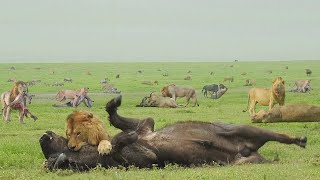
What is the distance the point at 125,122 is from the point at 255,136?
2274mm

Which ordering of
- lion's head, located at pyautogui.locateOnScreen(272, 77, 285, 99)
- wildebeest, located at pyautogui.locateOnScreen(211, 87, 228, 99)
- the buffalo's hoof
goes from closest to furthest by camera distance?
the buffalo's hoof < lion's head, located at pyautogui.locateOnScreen(272, 77, 285, 99) < wildebeest, located at pyautogui.locateOnScreen(211, 87, 228, 99)

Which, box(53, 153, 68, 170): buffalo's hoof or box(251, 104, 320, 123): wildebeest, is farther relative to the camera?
box(251, 104, 320, 123): wildebeest

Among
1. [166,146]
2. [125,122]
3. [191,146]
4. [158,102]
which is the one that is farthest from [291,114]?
[158,102]

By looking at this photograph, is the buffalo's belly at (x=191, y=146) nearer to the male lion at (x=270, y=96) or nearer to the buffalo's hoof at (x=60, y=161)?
the buffalo's hoof at (x=60, y=161)

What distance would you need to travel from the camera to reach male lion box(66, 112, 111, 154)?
9812mm

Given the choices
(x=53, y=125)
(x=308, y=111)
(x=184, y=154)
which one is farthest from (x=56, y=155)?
(x=308, y=111)

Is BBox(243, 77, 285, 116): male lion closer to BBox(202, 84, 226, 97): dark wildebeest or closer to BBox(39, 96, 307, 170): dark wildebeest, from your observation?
BBox(39, 96, 307, 170): dark wildebeest

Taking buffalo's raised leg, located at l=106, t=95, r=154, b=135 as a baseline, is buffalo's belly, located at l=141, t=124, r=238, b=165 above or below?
below

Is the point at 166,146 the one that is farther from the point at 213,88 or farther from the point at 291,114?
the point at 213,88

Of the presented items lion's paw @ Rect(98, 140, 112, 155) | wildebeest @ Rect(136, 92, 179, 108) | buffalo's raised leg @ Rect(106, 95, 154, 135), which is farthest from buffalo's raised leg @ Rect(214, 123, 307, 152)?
wildebeest @ Rect(136, 92, 179, 108)

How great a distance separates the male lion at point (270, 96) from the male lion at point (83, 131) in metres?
15.1

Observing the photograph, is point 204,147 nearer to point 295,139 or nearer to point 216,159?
point 216,159

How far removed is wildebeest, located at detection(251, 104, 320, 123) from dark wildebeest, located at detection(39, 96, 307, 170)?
10.2 metres

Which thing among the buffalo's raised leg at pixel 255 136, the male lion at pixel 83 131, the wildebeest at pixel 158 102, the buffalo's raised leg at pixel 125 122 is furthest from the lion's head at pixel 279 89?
the male lion at pixel 83 131
